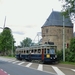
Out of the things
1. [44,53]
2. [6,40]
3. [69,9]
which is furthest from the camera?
[6,40]

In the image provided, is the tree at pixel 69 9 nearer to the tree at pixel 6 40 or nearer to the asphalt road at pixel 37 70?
the asphalt road at pixel 37 70

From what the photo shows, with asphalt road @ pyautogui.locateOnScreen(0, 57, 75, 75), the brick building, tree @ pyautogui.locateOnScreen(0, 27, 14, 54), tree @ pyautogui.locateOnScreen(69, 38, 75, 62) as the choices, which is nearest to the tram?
tree @ pyautogui.locateOnScreen(69, 38, 75, 62)

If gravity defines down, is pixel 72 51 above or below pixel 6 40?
→ below

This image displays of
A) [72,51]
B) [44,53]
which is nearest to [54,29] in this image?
[44,53]

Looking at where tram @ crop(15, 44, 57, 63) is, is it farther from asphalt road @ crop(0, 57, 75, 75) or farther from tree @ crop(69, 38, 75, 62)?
asphalt road @ crop(0, 57, 75, 75)

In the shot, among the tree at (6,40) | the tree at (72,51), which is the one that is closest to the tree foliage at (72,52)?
the tree at (72,51)

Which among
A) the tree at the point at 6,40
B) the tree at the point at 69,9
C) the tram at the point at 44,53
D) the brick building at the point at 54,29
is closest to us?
the tree at the point at 69,9

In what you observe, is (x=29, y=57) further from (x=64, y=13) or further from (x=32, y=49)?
(x=64, y=13)

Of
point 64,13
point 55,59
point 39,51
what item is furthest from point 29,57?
point 64,13

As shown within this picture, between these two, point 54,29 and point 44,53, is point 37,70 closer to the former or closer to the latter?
point 44,53

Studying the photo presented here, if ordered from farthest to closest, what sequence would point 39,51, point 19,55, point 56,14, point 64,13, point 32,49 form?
point 56,14, point 19,55, point 32,49, point 39,51, point 64,13

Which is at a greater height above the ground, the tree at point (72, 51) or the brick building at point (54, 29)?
the brick building at point (54, 29)

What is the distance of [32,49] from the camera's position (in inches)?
1503

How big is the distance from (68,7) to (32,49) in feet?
41.4
